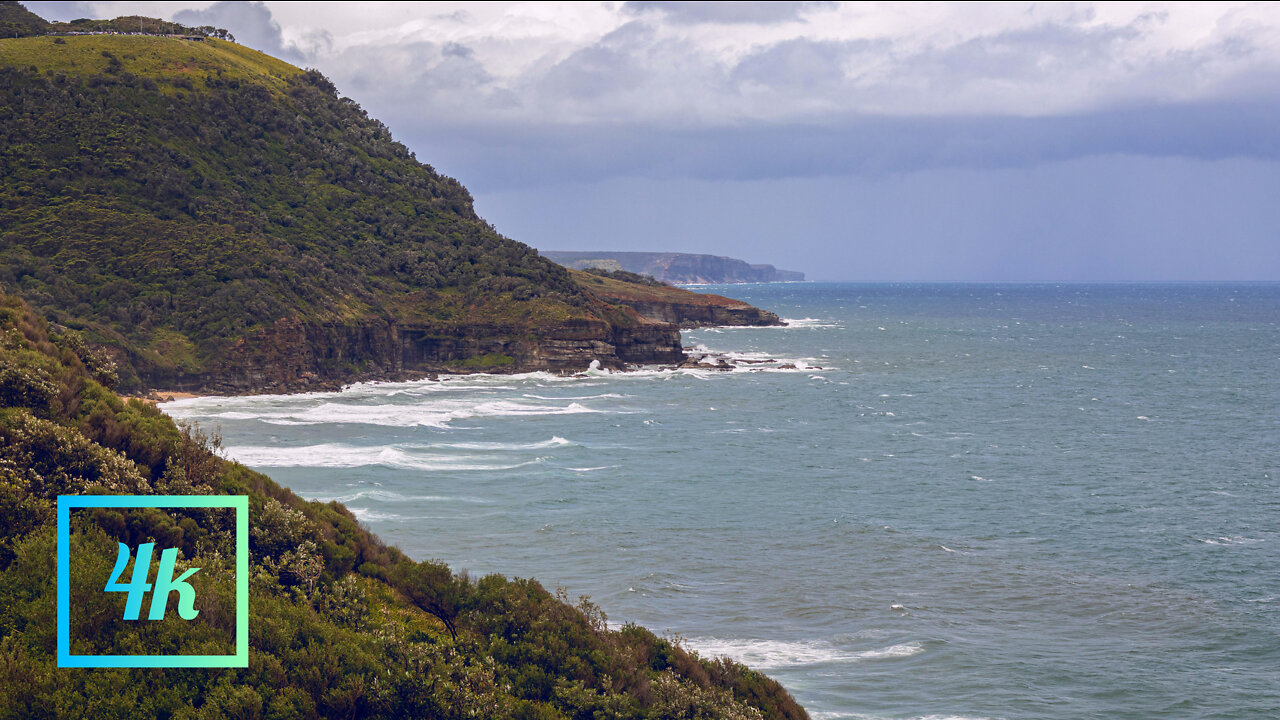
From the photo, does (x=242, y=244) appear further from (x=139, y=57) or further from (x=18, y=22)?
(x=18, y=22)

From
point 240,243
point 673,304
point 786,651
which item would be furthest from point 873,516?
point 673,304

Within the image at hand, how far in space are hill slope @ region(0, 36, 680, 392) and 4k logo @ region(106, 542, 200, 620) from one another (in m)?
63.6

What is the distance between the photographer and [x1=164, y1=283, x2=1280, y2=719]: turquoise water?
2762 centimetres

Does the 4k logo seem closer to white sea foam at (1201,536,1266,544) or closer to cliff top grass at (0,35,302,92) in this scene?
white sea foam at (1201,536,1266,544)

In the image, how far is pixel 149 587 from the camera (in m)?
17.6

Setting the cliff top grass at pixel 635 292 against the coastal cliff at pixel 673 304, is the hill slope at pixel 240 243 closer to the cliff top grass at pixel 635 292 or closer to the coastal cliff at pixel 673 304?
the cliff top grass at pixel 635 292

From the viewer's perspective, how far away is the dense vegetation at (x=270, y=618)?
52.6 ft

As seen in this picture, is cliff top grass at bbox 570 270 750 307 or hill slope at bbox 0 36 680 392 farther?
cliff top grass at bbox 570 270 750 307

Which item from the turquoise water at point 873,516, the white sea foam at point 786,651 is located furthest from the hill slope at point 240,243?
the white sea foam at point 786,651

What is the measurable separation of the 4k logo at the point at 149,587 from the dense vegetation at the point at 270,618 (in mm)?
207

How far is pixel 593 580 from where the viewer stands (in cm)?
3438

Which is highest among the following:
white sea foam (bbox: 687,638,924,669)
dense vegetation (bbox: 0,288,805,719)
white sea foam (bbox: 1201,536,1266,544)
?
dense vegetation (bbox: 0,288,805,719)

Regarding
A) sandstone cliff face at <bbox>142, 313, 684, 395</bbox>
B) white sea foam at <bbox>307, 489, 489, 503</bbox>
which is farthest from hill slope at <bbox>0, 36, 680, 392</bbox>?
white sea foam at <bbox>307, 489, 489, 503</bbox>

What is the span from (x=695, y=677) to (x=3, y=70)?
113612 mm
